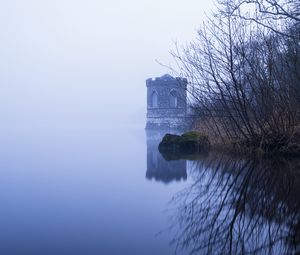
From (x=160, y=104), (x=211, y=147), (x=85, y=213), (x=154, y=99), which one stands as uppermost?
(x=154, y=99)

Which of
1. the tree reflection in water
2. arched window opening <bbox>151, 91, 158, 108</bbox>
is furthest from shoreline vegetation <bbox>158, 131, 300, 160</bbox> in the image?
arched window opening <bbox>151, 91, 158, 108</bbox>

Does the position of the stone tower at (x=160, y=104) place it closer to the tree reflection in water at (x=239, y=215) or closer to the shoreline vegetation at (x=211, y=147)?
the shoreline vegetation at (x=211, y=147)

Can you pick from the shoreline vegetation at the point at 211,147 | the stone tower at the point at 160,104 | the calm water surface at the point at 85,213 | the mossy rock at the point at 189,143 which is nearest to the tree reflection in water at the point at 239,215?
the calm water surface at the point at 85,213

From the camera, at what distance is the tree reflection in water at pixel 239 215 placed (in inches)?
54.2

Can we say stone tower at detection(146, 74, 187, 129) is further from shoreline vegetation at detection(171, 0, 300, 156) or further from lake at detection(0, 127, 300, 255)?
lake at detection(0, 127, 300, 255)

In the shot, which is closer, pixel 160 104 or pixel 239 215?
pixel 239 215

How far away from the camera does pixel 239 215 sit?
5.87 feet

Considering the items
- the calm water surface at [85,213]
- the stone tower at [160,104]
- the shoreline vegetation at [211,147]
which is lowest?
the calm water surface at [85,213]

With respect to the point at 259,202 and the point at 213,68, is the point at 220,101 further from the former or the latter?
the point at 259,202

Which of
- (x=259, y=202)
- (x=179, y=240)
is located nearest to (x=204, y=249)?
(x=179, y=240)

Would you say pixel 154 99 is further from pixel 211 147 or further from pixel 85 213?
pixel 85 213

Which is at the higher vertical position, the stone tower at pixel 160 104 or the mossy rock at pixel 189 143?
the stone tower at pixel 160 104

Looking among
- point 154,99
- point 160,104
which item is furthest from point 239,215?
point 154,99

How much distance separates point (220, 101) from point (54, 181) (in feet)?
13.5
